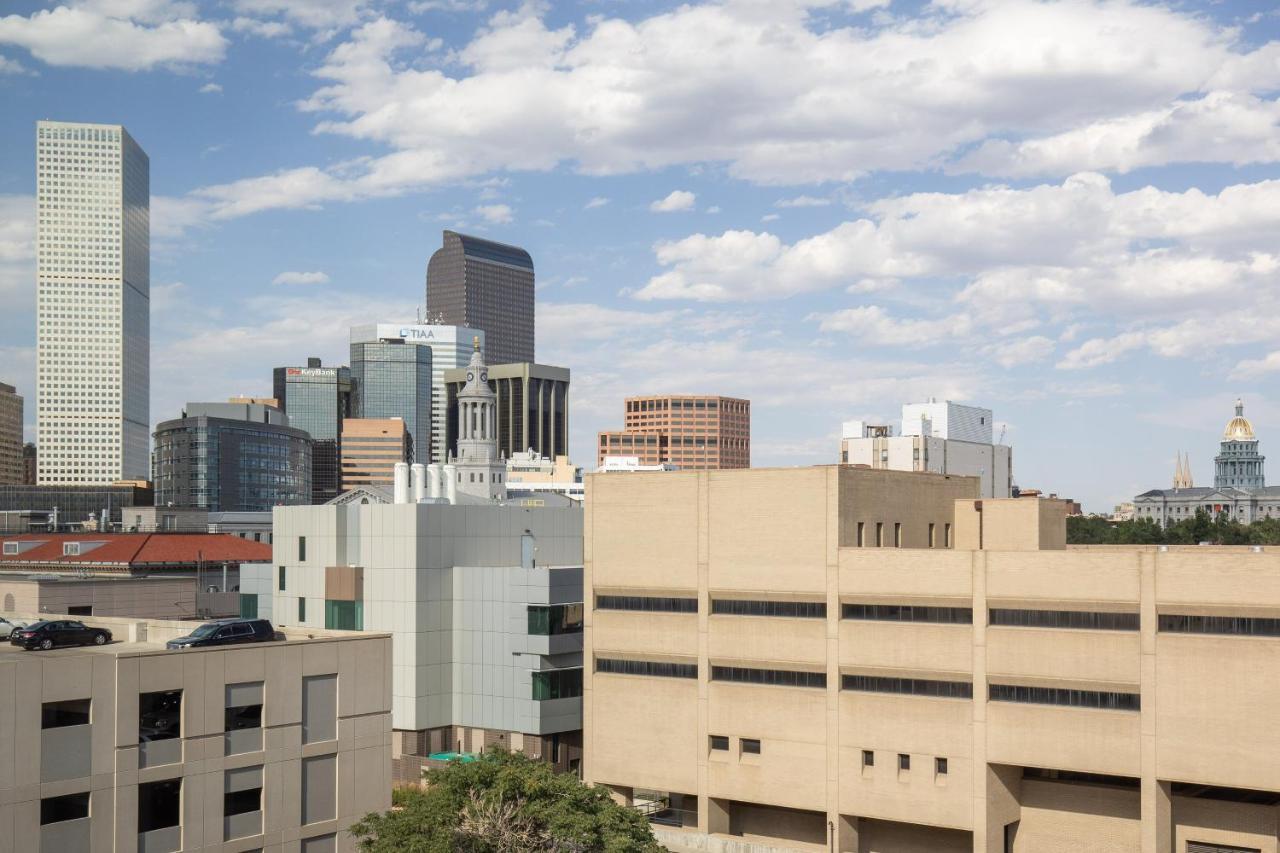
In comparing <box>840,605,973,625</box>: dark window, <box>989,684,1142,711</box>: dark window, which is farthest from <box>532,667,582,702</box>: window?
<box>989,684,1142,711</box>: dark window

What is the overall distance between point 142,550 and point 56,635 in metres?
90.4

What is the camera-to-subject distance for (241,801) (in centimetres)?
4619

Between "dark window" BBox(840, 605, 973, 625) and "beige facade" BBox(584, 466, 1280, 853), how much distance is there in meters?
0.12

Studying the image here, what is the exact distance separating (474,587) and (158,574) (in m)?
54.8

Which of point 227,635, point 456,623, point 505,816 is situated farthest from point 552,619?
point 227,635

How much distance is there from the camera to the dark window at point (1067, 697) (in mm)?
64062

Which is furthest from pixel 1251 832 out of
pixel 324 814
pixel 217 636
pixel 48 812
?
pixel 48 812

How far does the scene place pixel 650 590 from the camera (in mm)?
78875

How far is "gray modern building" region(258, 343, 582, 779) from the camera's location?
87500 millimetres

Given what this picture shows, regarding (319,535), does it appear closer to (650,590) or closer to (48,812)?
(650,590)

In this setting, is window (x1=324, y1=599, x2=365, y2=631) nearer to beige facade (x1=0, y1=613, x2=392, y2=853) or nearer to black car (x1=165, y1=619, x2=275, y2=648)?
beige facade (x1=0, y1=613, x2=392, y2=853)

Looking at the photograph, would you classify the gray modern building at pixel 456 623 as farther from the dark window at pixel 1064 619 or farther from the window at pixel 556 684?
the dark window at pixel 1064 619

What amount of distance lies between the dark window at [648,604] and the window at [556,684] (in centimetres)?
898

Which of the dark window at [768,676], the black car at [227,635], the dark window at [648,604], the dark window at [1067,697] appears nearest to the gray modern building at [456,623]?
the dark window at [648,604]
